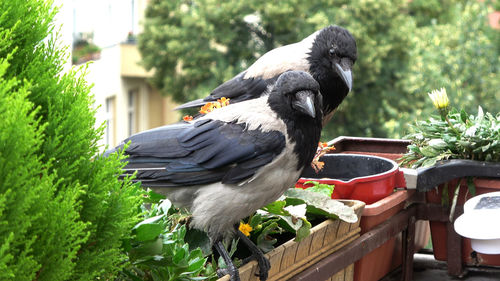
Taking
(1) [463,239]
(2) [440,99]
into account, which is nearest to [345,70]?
(2) [440,99]

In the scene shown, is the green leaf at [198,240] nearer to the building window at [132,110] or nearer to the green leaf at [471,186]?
the green leaf at [471,186]

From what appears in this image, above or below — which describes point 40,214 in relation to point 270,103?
below

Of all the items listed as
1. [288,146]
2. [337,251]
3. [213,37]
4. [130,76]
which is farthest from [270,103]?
[130,76]

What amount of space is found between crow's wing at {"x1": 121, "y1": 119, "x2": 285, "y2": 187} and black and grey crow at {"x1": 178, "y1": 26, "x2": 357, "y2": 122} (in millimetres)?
1229

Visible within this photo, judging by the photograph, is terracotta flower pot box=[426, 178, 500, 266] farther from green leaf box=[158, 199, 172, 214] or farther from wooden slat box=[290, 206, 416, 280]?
green leaf box=[158, 199, 172, 214]

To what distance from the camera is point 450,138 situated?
3.48 metres

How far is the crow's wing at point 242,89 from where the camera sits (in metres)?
3.83

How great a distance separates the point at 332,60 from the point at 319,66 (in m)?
0.08

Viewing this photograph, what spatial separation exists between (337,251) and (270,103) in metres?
0.71

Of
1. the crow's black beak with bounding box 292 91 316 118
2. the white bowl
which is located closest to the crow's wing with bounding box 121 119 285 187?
the crow's black beak with bounding box 292 91 316 118

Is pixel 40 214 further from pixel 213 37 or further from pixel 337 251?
pixel 213 37

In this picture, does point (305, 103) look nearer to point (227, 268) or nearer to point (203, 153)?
point (203, 153)

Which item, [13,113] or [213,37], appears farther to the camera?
[213,37]

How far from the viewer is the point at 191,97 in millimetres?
20797
